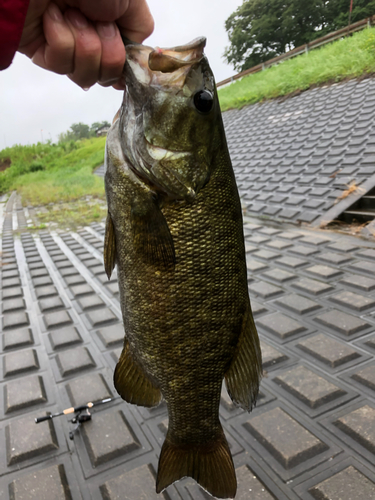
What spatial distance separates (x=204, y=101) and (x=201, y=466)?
5.04ft

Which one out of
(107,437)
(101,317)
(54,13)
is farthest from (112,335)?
(54,13)

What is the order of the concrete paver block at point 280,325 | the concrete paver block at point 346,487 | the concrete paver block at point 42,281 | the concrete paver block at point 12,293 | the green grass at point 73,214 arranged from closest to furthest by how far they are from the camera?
the concrete paver block at point 346,487 → the concrete paver block at point 280,325 → the concrete paver block at point 12,293 → the concrete paver block at point 42,281 → the green grass at point 73,214

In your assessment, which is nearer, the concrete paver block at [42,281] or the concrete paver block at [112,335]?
the concrete paver block at [112,335]

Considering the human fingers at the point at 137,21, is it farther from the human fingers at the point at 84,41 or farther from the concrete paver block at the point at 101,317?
the concrete paver block at the point at 101,317

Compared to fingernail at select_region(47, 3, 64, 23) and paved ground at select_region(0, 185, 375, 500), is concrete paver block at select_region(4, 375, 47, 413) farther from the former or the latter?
fingernail at select_region(47, 3, 64, 23)

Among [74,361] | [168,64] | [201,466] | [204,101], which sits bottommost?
[74,361]

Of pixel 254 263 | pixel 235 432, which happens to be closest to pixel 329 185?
pixel 254 263

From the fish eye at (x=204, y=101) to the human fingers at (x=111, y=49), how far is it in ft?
1.05

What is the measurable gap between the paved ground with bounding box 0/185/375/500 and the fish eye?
2169 millimetres

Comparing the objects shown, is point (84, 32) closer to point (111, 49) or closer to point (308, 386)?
point (111, 49)

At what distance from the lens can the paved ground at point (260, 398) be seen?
2.32 metres

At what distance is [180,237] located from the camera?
55.0 inches

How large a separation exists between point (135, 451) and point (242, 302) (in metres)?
1.71

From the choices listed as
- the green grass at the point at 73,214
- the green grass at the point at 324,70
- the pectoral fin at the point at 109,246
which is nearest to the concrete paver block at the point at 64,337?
the pectoral fin at the point at 109,246
